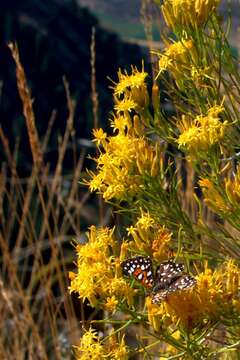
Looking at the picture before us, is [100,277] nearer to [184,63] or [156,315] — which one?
[156,315]

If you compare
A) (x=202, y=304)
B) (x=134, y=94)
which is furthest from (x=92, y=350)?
(x=134, y=94)

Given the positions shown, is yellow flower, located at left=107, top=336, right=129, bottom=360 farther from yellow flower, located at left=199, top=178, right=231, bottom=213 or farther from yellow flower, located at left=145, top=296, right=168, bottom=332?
yellow flower, located at left=199, top=178, right=231, bottom=213

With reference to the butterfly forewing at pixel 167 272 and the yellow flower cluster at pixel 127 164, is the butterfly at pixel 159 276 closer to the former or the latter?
the butterfly forewing at pixel 167 272

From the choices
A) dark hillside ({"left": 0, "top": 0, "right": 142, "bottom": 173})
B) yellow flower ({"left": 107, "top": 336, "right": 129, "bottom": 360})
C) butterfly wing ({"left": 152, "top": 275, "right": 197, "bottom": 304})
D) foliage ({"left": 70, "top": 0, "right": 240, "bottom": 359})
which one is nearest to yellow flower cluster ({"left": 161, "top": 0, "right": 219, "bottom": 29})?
foliage ({"left": 70, "top": 0, "right": 240, "bottom": 359})

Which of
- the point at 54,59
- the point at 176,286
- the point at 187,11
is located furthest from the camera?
the point at 54,59

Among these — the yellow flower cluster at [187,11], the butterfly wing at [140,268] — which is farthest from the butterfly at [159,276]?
the yellow flower cluster at [187,11]

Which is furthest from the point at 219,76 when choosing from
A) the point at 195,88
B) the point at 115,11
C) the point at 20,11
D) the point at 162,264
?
the point at 115,11
